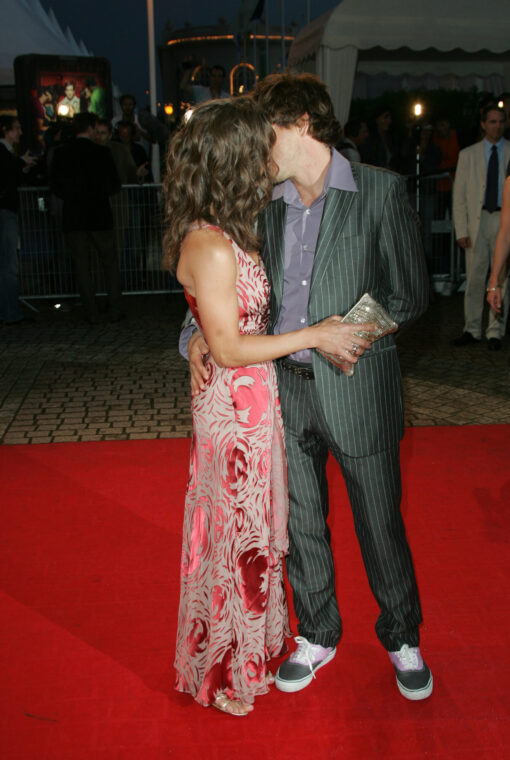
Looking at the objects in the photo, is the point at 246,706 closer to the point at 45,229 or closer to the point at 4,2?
the point at 45,229

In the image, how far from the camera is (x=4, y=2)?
23.0 metres

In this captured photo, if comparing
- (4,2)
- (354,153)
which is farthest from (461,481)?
(4,2)

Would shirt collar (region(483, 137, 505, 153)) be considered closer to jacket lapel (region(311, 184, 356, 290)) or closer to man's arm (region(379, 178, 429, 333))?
man's arm (region(379, 178, 429, 333))

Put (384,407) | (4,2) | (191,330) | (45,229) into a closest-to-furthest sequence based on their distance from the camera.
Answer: (384,407) → (191,330) → (45,229) → (4,2)

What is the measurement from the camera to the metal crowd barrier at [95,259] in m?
10.6

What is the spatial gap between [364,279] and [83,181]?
715cm

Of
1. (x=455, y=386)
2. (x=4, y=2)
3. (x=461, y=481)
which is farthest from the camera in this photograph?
(x=4, y=2)

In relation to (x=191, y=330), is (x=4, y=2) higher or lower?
higher

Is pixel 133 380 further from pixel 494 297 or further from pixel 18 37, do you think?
pixel 18 37

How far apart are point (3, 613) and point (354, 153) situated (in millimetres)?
6995

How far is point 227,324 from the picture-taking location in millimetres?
2422

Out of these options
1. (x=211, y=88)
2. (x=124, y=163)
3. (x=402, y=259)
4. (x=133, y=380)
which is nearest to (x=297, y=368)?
(x=402, y=259)

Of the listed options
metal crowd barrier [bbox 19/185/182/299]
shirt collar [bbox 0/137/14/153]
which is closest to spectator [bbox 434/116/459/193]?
metal crowd barrier [bbox 19/185/182/299]

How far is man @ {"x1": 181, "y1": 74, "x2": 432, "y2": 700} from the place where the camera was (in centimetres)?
252
